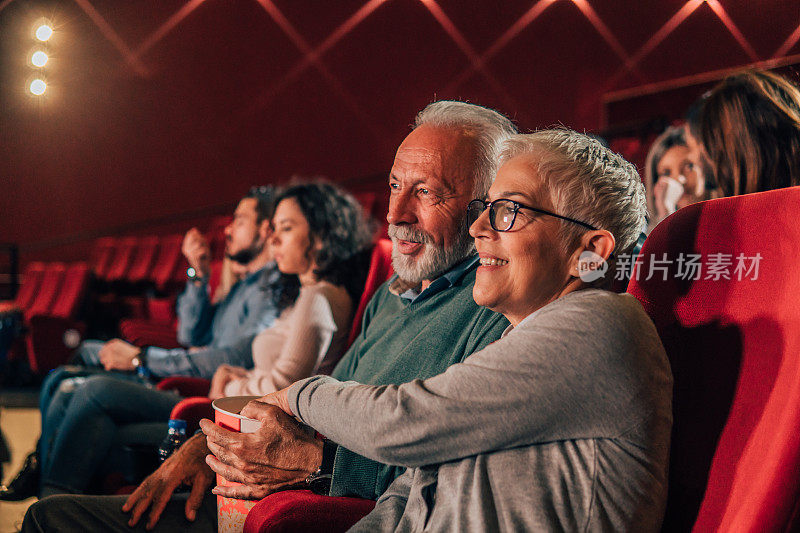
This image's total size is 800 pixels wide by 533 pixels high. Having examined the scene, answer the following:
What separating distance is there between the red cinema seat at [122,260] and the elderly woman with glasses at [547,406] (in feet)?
15.8

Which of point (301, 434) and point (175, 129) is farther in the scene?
point (175, 129)

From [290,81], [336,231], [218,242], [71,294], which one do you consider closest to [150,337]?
[336,231]

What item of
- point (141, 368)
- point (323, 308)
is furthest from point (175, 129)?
point (323, 308)

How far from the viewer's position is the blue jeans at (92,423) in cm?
151

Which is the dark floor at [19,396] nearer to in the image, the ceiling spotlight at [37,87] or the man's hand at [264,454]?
the ceiling spotlight at [37,87]

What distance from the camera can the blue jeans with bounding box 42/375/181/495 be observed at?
151 cm

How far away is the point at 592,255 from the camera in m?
0.76

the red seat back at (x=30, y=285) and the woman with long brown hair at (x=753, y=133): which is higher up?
the woman with long brown hair at (x=753, y=133)

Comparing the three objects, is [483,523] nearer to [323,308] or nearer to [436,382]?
[436,382]

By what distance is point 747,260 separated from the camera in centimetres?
71

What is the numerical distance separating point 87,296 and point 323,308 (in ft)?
12.0

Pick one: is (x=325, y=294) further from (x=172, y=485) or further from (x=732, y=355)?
(x=732, y=355)

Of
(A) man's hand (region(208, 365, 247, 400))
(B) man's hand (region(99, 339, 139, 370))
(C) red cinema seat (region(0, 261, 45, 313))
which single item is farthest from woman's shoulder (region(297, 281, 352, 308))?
(C) red cinema seat (region(0, 261, 45, 313))
